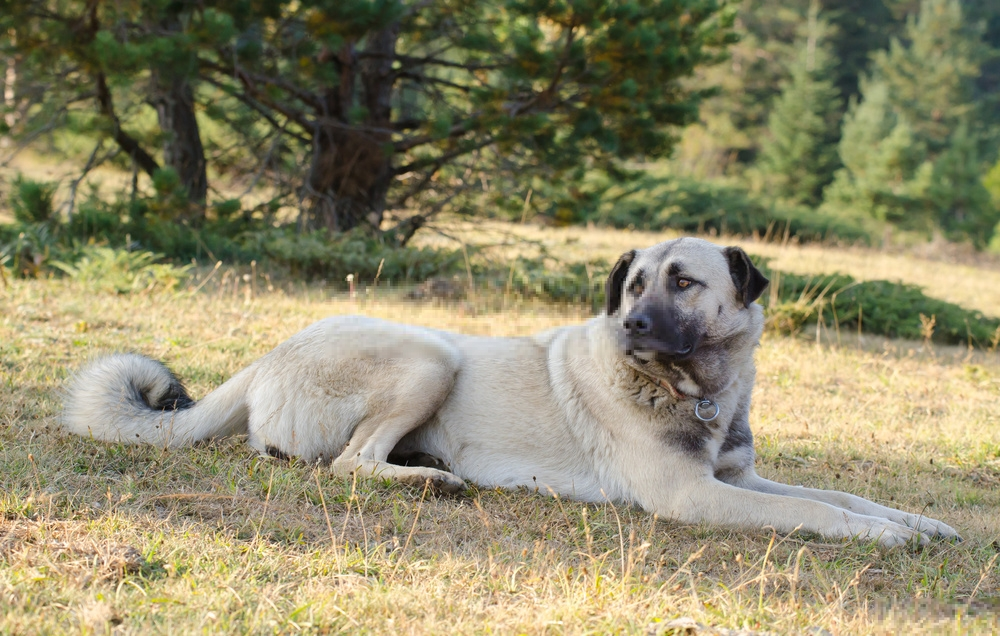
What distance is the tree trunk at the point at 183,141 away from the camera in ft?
30.0

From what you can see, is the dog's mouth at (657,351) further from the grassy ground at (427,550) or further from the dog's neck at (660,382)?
the grassy ground at (427,550)

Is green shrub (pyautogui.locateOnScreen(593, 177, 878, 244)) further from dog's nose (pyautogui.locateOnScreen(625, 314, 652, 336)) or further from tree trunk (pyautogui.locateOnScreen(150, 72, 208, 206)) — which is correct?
dog's nose (pyautogui.locateOnScreen(625, 314, 652, 336))

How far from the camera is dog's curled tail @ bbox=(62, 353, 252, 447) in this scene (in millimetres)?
3613


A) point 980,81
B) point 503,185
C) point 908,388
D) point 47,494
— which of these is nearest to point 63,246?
point 503,185

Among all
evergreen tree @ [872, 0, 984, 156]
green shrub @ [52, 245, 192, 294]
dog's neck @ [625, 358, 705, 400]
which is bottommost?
green shrub @ [52, 245, 192, 294]

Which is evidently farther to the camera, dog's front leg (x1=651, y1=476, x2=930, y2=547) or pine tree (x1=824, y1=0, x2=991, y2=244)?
pine tree (x1=824, y1=0, x2=991, y2=244)

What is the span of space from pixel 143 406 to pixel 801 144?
25802 mm

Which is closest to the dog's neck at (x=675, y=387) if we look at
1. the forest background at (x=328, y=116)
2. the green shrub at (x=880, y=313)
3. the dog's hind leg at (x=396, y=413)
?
the dog's hind leg at (x=396, y=413)

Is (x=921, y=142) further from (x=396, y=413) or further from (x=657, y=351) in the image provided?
(x=396, y=413)

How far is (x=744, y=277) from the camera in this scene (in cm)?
348

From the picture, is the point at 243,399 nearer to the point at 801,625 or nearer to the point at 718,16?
the point at 801,625

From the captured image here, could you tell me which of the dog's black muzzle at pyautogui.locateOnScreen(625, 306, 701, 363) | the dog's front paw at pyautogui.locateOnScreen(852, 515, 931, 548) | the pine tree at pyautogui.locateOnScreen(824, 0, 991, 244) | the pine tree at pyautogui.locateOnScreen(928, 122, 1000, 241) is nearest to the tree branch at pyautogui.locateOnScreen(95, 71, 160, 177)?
the dog's black muzzle at pyautogui.locateOnScreen(625, 306, 701, 363)

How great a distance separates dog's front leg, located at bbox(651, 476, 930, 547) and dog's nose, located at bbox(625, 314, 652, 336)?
0.61 m

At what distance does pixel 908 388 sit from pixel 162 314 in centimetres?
543
